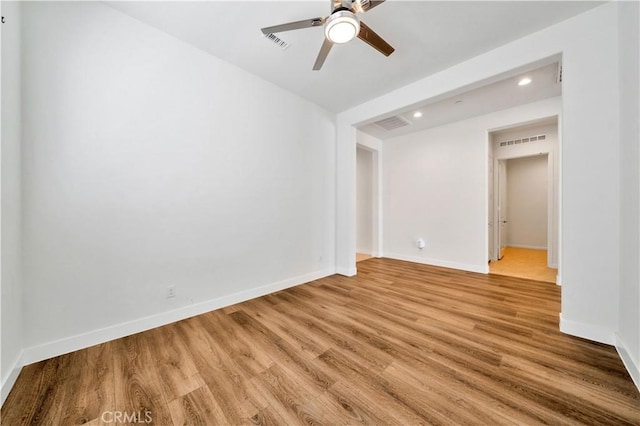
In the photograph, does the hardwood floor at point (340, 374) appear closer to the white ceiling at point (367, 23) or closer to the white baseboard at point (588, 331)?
the white baseboard at point (588, 331)

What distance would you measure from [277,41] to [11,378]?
3.37 metres

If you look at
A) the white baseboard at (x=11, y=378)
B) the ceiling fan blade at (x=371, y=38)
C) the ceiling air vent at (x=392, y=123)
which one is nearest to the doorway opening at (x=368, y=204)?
the ceiling air vent at (x=392, y=123)

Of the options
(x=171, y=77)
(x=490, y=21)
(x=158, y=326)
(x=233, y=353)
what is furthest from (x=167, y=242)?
(x=490, y=21)

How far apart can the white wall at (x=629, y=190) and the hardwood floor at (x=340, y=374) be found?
21cm

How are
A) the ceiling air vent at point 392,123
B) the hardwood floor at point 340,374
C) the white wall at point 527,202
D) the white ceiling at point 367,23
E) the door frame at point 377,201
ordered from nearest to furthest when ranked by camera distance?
Answer: the hardwood floor at point 340,374
the white ceiling at point 367,23
the ceiling air vent at point 392,123
the door frame at point 377,201
the white wall at point 527,202

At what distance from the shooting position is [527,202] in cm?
652

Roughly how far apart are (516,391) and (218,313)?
2586mm

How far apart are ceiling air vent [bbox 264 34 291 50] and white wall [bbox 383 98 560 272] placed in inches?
139

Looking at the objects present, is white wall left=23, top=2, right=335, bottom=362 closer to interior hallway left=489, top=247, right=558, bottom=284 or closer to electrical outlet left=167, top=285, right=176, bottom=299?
electrical outlet left=167, top=285, right=176, bottom=299

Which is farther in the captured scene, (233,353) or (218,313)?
(218,313)

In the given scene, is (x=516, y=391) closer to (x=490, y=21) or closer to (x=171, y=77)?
(x=490, y=21)

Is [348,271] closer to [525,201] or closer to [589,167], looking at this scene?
[589,167]

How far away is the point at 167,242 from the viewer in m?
2.27

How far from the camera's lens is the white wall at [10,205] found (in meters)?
1.40
